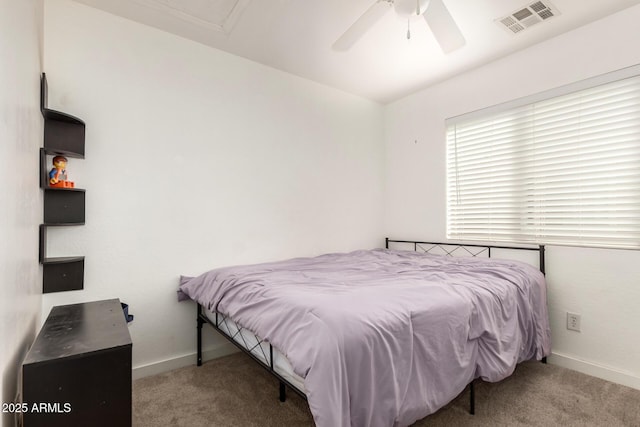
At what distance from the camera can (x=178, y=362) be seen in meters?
2.37

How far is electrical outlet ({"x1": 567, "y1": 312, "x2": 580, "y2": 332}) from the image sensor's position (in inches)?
92.0

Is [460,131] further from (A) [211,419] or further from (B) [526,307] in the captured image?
(A) [211,419]

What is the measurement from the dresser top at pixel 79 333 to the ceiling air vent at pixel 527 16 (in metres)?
2.90

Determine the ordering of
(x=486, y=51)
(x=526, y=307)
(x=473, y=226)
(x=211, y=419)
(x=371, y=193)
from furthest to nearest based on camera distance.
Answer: (x=371, y=193), (x=473, y=226), (x=486, y=51), (x=526, y=307), (x=211, y=419)

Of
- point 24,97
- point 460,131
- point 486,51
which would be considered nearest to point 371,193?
point 460,131

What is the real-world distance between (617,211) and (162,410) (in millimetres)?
3186

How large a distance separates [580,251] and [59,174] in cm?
354

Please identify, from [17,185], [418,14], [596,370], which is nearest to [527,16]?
[418,14]

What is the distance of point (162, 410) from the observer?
71.9 inches

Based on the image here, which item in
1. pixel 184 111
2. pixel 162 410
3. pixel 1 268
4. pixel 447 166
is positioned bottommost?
pixel 162 410

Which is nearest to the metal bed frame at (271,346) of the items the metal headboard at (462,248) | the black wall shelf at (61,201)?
the metal headboard at (462,248)

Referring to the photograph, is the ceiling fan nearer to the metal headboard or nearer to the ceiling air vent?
the ceiling air vent

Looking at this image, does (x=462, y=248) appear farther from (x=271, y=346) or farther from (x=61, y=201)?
(x=61, y=201)

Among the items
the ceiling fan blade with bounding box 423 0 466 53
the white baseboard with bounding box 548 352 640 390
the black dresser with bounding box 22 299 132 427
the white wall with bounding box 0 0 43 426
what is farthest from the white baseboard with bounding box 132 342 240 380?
the ceiling fan blade with bounding box 423 0 466 53
